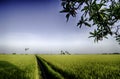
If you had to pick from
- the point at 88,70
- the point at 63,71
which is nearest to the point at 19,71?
the point at 63,71

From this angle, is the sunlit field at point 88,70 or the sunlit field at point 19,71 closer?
the sunlit field at point 88,70

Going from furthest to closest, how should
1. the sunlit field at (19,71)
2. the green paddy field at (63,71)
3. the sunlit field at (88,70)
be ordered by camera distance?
the sunlit field at (19,71), the green paddy field at (63,71), the sunlit field at (88,70)

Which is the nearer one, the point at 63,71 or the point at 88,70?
the point at 88,70

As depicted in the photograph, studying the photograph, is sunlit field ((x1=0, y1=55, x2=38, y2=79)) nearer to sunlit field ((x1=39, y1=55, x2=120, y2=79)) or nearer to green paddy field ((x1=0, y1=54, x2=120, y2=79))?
green paddy field ((x1=0, y1=54, x2=120, y2=79))

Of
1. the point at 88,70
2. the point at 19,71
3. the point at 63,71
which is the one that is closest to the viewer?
the point at 88,70

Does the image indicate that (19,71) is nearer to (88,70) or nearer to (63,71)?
(63,71)

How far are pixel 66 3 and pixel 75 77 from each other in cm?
1100

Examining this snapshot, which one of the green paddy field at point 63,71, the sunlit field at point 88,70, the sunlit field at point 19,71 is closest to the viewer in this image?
the sunlit field at point 88,70

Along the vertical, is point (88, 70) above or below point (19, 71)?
below

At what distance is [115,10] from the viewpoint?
763 cm

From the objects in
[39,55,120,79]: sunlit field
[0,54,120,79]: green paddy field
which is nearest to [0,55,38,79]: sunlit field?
[0,54,120,79]: green paddy field

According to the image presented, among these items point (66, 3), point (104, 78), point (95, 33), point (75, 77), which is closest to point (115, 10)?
point (95, 33)

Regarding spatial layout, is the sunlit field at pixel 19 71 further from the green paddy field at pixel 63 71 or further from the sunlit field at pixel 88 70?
the sunlit field at pixel 88 70

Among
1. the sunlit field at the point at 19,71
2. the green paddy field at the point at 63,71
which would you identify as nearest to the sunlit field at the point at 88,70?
the green paddy field at the point at 63,71
